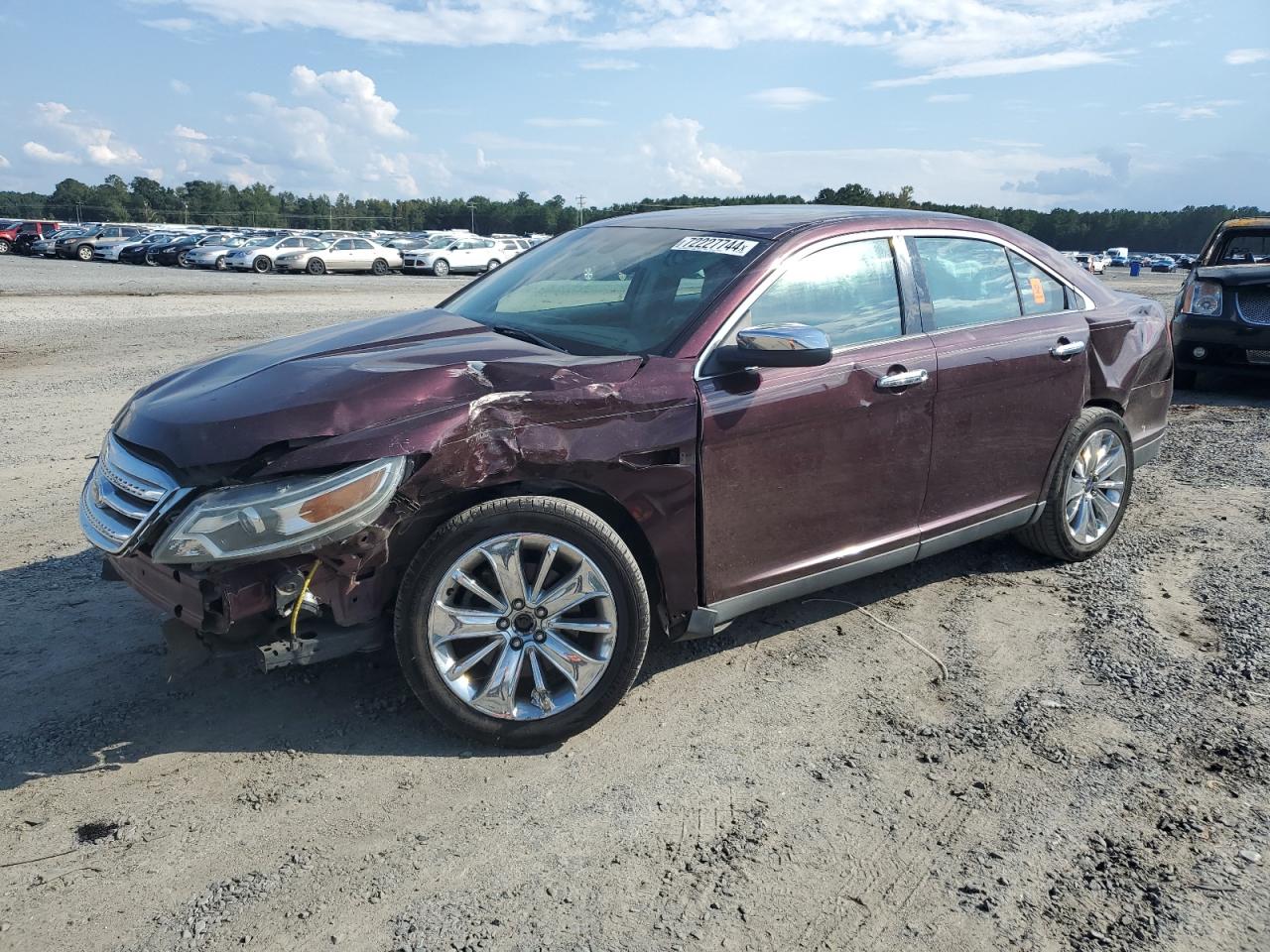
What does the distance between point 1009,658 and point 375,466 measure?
8.93 ft

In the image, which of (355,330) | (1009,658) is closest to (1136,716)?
(1009,658)

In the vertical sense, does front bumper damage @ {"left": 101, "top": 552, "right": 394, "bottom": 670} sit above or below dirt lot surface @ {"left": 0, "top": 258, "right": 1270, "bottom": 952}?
above

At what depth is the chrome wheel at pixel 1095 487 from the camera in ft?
16.7

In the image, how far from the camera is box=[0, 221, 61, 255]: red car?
153 ft

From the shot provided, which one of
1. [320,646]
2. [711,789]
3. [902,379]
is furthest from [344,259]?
[711,789]

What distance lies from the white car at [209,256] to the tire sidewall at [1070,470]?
38989 mm

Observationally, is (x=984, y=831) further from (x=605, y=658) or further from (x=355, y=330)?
(x=355, y=330)

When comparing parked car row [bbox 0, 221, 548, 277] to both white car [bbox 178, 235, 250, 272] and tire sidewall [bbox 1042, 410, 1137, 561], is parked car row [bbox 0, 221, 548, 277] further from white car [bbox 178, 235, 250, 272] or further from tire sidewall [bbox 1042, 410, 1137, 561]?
tire sidewall [bbox 1042, 410, 1137, 561]

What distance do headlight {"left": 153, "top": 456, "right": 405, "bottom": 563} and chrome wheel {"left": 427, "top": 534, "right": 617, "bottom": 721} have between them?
387 millimetres

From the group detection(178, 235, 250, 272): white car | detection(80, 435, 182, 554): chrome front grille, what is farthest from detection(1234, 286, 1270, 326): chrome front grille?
detection(178, 235, 250, 272): white car

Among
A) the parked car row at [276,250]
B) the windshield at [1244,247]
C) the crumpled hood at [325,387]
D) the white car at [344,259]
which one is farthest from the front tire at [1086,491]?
the white car at [344,259]

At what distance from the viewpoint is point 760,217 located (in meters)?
4.55

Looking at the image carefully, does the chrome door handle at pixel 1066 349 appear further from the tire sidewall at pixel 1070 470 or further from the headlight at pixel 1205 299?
the headlight at pixel 1205 299

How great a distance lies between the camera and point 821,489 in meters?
3.95
